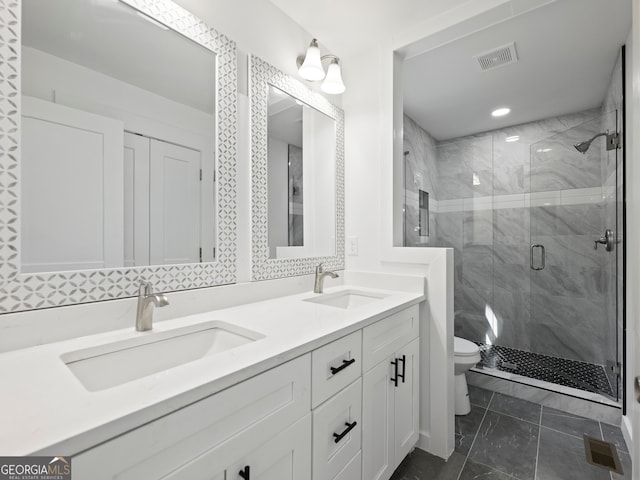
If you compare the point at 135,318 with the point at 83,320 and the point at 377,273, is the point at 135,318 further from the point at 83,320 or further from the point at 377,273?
the point at 377,273

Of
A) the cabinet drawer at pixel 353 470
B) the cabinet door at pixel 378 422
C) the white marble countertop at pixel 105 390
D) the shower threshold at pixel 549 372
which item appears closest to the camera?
the white marble countertop at pixel 105 390

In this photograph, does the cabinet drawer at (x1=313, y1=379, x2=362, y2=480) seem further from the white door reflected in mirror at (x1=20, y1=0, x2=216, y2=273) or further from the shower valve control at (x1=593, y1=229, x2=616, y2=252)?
the shower valve control at (x1=593, y1=229, x2=616, y2=252)

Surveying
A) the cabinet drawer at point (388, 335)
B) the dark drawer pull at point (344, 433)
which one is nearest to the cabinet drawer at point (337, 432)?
the dark drawer pull at point (344, 433)

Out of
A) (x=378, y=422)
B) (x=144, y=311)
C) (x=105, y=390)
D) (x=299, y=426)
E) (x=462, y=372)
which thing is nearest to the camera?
(x=105, y=390)

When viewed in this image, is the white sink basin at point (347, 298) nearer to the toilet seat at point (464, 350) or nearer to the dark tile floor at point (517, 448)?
the toilet seat at point (464, 350)

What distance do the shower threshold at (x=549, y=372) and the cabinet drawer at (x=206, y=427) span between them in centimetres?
220

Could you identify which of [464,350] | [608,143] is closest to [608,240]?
[608,143]

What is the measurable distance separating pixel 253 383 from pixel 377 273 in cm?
123

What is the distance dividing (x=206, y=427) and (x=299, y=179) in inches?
52.5

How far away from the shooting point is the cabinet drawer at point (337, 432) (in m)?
0.91

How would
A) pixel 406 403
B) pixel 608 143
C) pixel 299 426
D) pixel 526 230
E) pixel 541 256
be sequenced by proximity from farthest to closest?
pixel 526 230
pixel 541 256
pixel 608 143
pixel 406 403
pixel 299 426

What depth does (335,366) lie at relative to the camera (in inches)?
39.4

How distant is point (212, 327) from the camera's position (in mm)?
1077

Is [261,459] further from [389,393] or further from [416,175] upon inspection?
[416,175]
